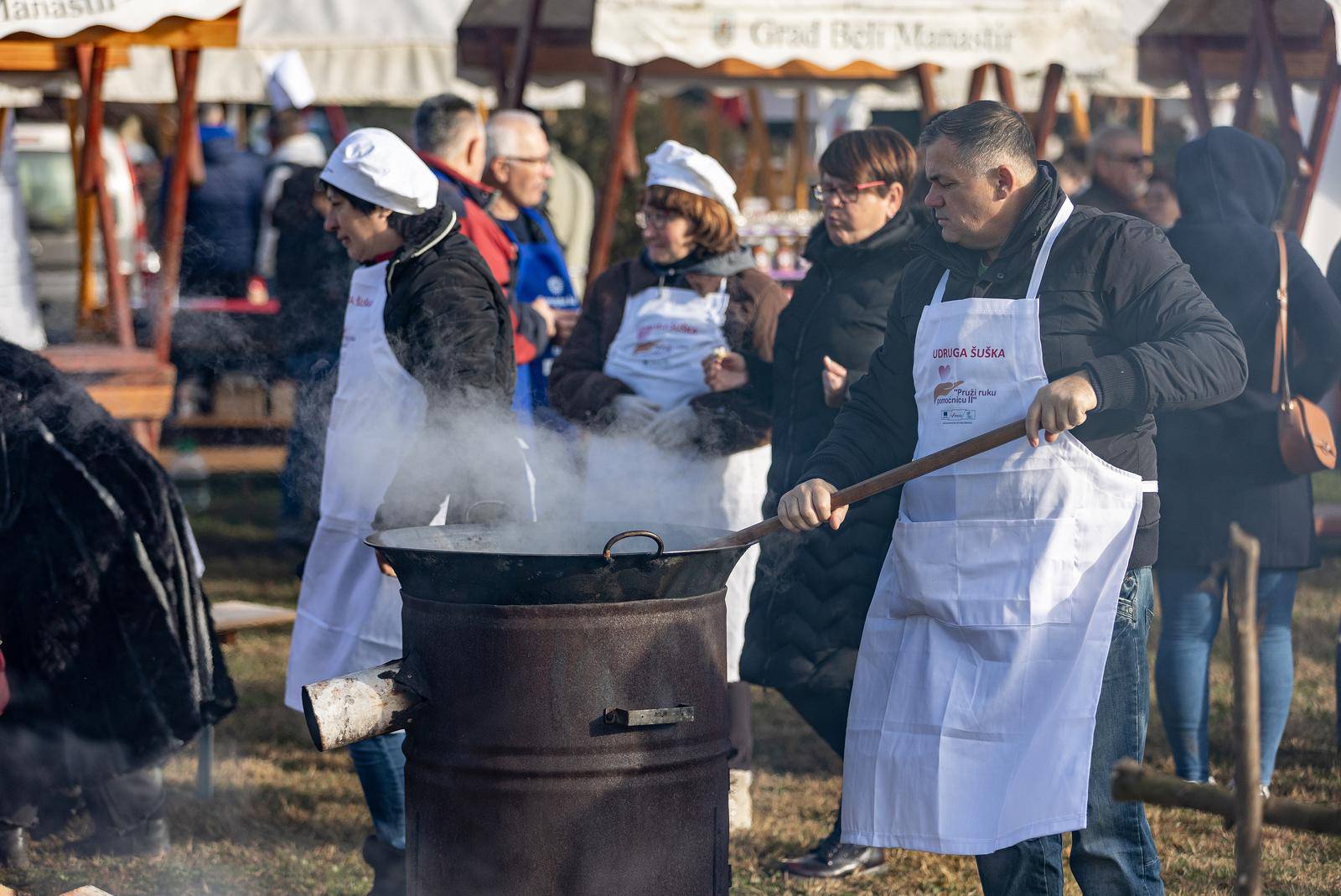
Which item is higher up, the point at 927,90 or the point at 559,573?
the point at 927,90

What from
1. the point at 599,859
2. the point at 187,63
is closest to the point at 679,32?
the point at 187,63

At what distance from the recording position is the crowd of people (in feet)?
9.97

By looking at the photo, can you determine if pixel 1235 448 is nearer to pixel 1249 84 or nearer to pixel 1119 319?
pixel 1119 319

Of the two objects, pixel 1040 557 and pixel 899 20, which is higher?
pixel 899 20

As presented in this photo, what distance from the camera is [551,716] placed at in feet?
9.73

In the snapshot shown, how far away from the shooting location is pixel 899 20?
6.34 metres

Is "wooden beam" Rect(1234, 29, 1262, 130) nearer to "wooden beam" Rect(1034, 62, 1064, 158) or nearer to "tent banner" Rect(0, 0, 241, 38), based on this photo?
"wooden beam" Rect(1034, 62, 1064, 158)

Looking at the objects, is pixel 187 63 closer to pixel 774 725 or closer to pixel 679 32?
pixel 679 32

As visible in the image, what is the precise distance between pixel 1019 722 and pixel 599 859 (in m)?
0.84

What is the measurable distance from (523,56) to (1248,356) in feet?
14.1

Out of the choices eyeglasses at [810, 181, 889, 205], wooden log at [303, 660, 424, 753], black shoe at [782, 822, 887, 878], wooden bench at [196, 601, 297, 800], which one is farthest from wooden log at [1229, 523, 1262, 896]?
wooden bench at [196, 601, 297, 800]

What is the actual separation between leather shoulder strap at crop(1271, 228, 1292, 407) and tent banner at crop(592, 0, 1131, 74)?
6.90ft

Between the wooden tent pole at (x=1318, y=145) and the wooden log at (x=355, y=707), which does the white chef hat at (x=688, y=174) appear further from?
the wooden tent pole at (x=1318, y=145)

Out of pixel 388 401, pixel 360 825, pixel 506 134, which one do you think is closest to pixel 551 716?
pixel 388 401
